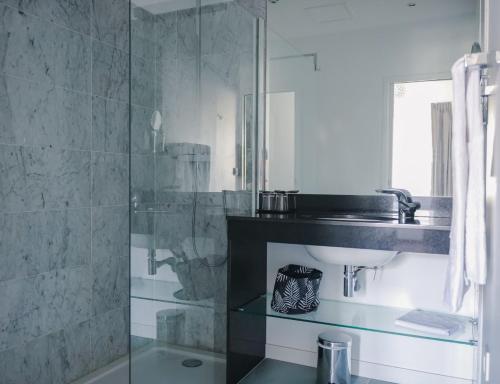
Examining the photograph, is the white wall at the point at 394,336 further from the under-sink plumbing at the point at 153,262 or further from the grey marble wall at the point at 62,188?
the grey marble wall at the point at 62,188

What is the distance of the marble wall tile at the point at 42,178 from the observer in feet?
6.86

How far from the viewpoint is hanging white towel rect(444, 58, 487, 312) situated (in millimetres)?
1137

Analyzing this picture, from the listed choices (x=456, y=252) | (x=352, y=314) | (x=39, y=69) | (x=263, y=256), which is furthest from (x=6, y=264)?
(x=456, y=252)

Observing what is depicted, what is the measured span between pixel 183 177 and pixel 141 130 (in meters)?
0.27

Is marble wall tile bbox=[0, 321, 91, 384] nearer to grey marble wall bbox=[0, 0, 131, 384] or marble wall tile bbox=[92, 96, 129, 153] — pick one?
grey marble wall bbox=[0, 0, 131, 384]

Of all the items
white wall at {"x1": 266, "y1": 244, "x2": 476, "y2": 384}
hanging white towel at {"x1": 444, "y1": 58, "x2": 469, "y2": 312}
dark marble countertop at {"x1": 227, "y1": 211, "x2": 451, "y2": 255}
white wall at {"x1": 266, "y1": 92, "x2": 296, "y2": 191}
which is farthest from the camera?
white wall at {"x1": 266, "y1": 92, "x2": 296, "y2": 191}

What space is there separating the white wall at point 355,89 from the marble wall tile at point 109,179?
1.16m

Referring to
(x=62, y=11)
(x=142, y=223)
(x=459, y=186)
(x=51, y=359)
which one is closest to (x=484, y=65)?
(x=459, y=186)

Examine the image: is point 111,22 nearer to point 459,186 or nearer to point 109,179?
point 109,179

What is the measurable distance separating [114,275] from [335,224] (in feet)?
5.11

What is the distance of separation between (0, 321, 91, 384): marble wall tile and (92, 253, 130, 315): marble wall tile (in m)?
0.15

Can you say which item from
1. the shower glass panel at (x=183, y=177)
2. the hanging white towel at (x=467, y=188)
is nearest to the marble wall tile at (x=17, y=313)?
the shower glass panel at (x=183, y=177)

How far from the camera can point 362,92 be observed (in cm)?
206


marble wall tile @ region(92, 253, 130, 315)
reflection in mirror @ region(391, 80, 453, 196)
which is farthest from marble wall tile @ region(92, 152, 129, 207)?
reflection in mirror @ region(391, 80, 453, 196)
